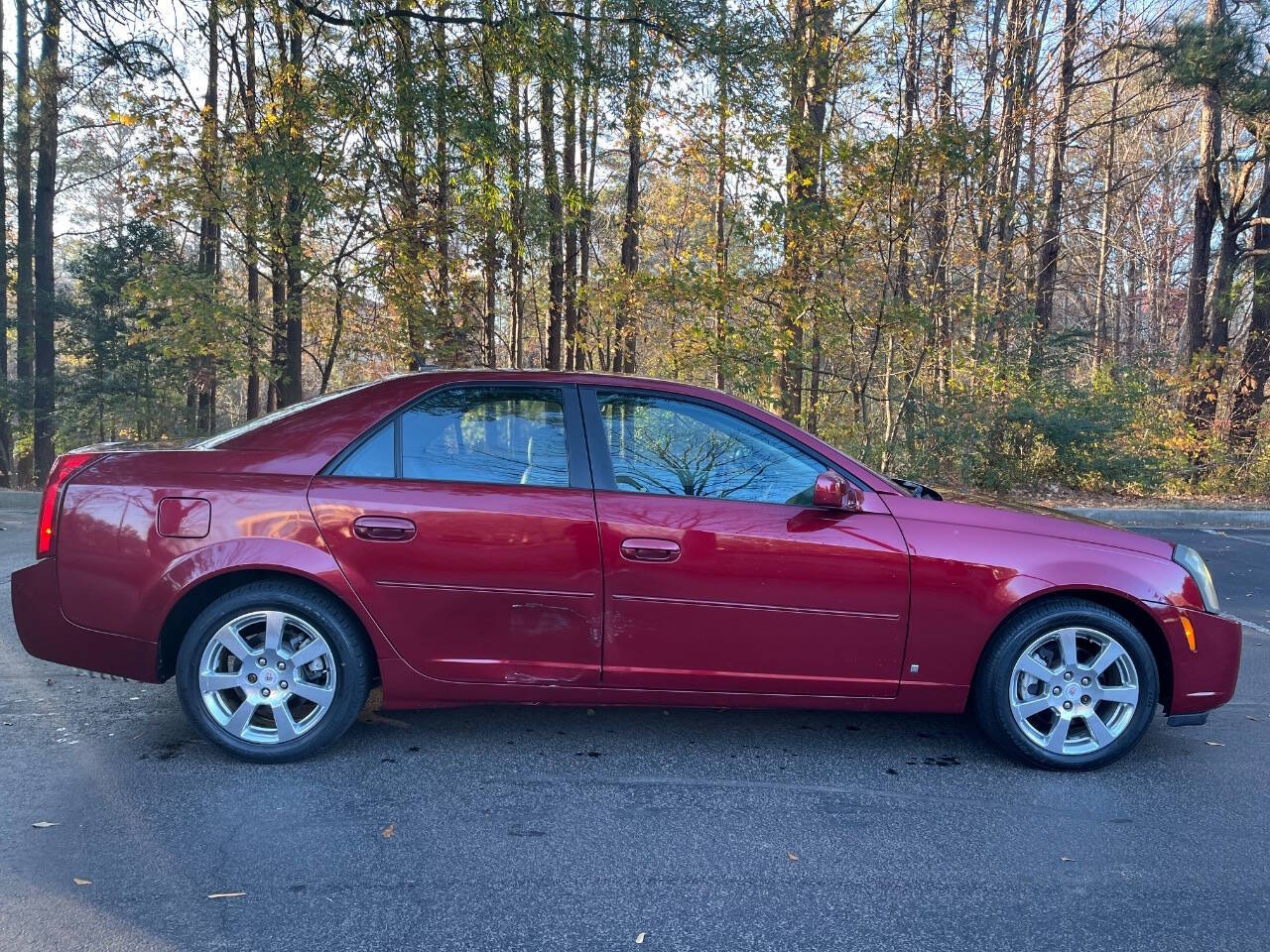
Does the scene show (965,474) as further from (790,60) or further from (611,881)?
(611,881)

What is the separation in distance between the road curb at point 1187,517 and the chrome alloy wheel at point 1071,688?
913cm

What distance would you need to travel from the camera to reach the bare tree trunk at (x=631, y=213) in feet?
33.8

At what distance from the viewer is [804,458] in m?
3.71

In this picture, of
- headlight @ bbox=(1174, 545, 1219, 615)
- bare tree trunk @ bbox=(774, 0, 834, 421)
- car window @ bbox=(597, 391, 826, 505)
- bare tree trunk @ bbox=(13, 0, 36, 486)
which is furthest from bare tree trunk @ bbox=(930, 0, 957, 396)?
bare tree trunk @ bbox=(13, 0, 36, 486)

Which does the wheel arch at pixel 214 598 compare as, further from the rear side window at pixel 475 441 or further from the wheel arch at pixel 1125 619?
the wheel arch at pixel 1125 619

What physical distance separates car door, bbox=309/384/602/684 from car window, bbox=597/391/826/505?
23 cm

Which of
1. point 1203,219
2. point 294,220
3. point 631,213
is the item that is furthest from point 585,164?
point 1203,219

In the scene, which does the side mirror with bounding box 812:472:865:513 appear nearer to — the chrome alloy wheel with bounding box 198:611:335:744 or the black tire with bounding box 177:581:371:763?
the black tire with bounding box 177:581:371:763

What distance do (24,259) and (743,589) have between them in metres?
24.1

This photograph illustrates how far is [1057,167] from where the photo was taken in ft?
61.6

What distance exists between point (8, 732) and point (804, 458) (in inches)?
146

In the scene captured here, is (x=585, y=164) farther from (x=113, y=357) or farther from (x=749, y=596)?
(x=749, y=596)

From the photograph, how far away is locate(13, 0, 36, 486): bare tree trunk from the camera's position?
18.5m

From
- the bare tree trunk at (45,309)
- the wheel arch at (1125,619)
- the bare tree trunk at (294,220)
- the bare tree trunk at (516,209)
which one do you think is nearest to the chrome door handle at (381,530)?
the wheel arch at (1125,619)
